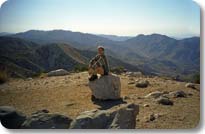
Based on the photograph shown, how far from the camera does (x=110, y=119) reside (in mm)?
5238

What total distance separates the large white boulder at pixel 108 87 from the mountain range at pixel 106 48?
0.65 ft

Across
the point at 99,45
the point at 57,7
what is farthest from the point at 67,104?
the point at 57,7

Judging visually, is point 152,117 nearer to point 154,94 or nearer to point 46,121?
point 154,94

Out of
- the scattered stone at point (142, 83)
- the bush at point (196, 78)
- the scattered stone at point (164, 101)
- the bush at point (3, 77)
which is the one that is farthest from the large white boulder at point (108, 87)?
the bush at point (3, 77)

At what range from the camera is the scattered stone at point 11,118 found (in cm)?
546

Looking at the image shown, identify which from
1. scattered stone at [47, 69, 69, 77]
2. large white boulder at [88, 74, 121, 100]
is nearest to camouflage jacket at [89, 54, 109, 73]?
large white boulder at [88, 74, 121, 100]

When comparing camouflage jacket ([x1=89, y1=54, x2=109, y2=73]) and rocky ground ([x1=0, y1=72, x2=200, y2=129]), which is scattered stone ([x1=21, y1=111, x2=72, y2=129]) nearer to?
rocky ground ([x1=0, y1=72, x2=200, y2=129])

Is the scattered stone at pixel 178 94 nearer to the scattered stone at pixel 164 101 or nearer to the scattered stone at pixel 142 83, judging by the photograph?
the scattered stone at pixel 164 101

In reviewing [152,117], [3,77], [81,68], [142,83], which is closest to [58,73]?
[81,68]

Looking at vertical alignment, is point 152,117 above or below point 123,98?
below

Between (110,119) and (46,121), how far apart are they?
2.29ft

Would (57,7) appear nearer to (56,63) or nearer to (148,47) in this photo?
(56,63)

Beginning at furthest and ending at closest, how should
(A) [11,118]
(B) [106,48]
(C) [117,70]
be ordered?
(C) [117,70]
(B) [106,48]
(A) [11,118]

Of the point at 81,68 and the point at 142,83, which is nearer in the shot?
the point at 81,68
